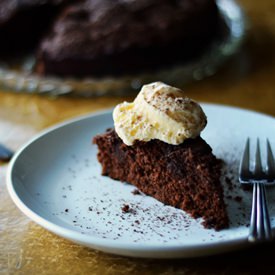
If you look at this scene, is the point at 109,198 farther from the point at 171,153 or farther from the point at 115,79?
the point at 115,79

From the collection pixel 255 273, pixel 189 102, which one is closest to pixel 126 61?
pixel 189 102

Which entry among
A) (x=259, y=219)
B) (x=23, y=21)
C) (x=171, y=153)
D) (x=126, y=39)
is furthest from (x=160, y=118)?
(x=23, y=21)

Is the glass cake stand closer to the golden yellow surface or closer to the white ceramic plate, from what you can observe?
the golden yellow surface

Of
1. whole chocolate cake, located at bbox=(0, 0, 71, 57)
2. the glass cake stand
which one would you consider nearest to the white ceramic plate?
the glass cake stand

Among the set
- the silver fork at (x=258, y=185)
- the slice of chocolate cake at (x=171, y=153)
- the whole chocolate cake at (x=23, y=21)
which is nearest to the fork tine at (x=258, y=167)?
the silver fork at (x=258, y=185)

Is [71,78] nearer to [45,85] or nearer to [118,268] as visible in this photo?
[45,85]

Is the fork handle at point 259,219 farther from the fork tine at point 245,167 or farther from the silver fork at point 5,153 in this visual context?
the silver fork at point 5,153
